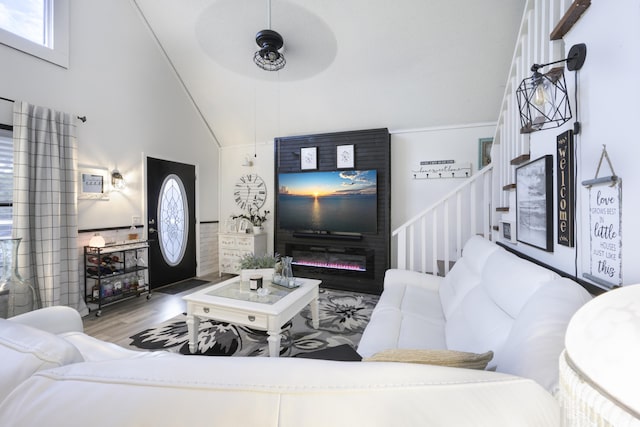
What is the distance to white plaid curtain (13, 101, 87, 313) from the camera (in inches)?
101

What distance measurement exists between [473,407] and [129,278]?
158 inches

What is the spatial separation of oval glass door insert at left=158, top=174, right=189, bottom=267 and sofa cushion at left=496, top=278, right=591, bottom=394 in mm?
4292

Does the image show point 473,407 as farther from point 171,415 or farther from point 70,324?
point 70,324

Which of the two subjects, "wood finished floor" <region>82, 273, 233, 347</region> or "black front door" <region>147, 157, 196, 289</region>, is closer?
"wood finished floor" <region>82, 273, 233, 347</region>

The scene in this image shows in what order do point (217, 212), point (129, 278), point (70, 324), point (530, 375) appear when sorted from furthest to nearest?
point (217, 212)
point (129, 278)
point (70, 324)
point (530, 375)

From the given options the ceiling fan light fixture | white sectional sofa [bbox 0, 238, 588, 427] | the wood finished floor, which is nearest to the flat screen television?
the ceiling fan light fixture

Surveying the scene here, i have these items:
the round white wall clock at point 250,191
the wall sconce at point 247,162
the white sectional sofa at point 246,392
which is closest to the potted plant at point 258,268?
the white sectional sofa at point 246,392

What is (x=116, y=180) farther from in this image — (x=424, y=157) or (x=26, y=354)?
(x=424, y=157)

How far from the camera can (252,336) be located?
2.53m

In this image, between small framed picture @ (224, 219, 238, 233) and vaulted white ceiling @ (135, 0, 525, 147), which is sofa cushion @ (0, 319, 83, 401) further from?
small framed picture @ (224, 219, 238, 233)

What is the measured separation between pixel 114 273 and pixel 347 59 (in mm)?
3722

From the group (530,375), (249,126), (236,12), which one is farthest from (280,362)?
(249,126)

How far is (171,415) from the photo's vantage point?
15.7 inches

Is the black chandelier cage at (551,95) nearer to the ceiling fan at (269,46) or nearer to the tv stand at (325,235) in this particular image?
the ceiling fan at (269,46)
